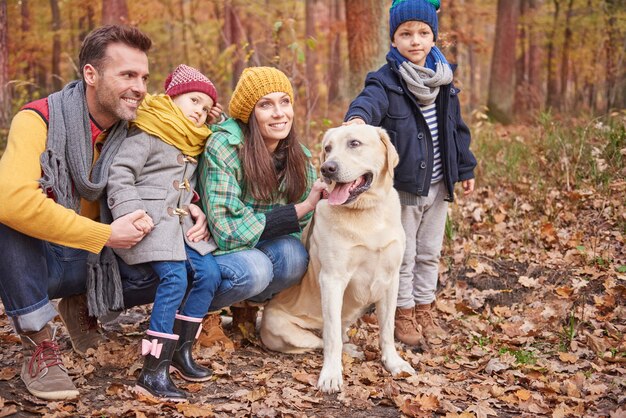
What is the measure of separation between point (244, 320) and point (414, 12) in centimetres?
241

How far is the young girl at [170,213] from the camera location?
308cm

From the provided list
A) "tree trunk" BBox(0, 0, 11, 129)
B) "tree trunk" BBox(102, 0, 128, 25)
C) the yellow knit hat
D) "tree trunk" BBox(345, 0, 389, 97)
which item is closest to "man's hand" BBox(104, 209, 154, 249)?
the yellow knit hat

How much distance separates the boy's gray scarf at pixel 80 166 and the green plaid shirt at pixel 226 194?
0.54 metres

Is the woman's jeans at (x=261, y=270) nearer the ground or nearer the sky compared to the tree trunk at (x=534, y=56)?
nearer the ground

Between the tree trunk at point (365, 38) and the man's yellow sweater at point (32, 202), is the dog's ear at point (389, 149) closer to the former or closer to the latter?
the man's yellow sweater at point (32, 202)

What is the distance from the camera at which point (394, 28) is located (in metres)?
3.95

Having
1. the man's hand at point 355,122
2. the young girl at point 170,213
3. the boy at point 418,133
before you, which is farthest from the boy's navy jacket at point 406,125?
the young girl at point 170,213

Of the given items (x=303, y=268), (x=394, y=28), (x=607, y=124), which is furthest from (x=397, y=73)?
(x=607, y=124)

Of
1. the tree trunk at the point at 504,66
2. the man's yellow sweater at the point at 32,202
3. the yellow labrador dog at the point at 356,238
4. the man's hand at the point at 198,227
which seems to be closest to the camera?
the man's yellow sweater at the point at 32,202

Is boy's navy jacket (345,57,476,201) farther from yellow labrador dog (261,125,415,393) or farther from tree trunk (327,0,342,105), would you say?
tree trunk (327,0,342,105)

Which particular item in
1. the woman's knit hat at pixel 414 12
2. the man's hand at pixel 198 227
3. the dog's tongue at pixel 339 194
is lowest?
the man's hand at pixel 198 227

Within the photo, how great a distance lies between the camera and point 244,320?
4.16 m

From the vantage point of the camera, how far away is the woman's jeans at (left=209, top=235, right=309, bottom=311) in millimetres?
3479

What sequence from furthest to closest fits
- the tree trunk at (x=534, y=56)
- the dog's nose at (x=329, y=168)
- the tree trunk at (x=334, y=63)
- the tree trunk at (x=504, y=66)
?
the tree trunk at (x=334, y=63)
the tree trunk at (x=534, y=56)
the tree trunk at (x=504, y=66)
the dog's nose at (x=329, y=168)
